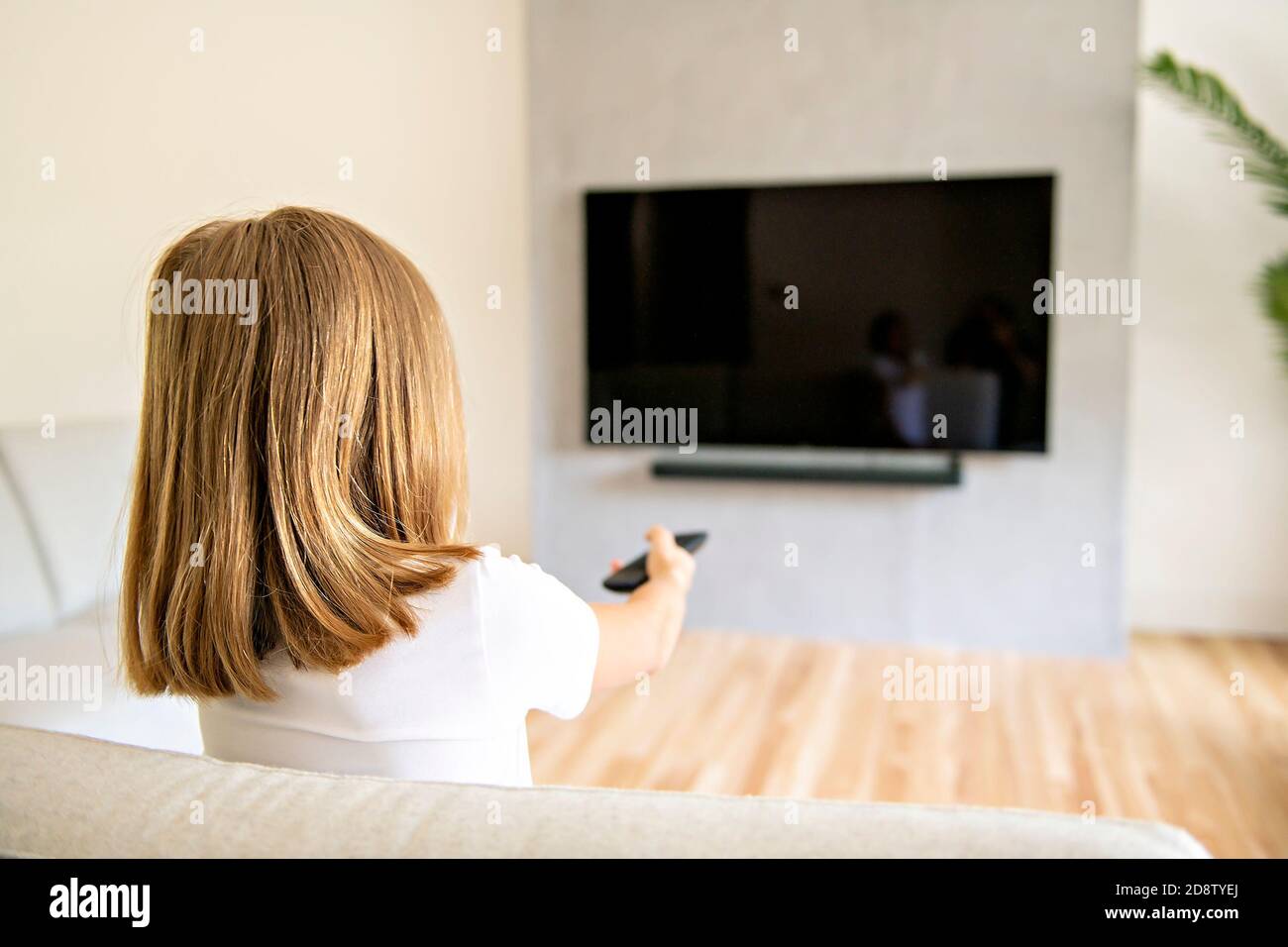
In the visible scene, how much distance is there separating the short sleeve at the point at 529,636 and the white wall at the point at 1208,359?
12.6 ft

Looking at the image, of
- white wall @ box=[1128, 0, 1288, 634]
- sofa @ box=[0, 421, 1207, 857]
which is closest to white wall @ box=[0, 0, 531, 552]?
sofa @ box=[0, 421, 1207, 857]

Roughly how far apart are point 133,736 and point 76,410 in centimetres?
113

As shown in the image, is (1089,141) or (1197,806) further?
(1089,141)

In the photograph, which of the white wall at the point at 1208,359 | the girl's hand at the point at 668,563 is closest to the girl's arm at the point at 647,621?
the girl's hand at the point at 668,563

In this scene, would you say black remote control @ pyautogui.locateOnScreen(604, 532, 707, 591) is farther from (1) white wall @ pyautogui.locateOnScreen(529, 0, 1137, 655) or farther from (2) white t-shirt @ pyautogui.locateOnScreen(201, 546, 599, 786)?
(1) white wall @ pyautogui.locateOnScreen(529, 0, 1137, 655)

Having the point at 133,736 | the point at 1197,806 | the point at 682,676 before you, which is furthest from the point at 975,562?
the point at 133,736

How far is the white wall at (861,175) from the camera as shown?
3695 mm

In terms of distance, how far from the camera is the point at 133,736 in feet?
7.34

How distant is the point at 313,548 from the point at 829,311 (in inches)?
128

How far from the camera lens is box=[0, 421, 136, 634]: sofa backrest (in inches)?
103

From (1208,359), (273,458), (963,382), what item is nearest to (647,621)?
(273,458)

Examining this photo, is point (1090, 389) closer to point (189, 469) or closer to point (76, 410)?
point (76, 410)

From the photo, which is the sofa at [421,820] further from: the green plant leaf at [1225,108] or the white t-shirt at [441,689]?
the green plant leaf at [1225,108]

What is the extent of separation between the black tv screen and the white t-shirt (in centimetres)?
312
